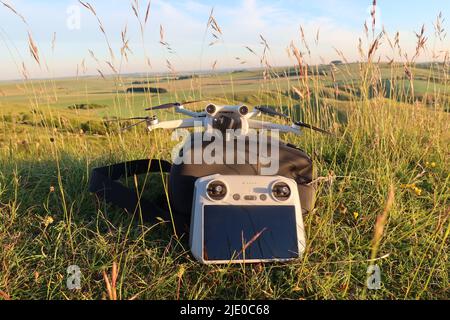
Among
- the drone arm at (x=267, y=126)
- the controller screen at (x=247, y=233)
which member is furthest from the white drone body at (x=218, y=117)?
the controller screen at (x=247, y=233)

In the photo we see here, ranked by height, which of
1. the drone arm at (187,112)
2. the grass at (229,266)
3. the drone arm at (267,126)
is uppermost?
the drone arm at (187,112)

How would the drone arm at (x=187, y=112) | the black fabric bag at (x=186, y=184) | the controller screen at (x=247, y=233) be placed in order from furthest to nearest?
the drone arm at (x=187, y=112)
the black fabric bag at (x=186, y=184)
the controller screen at (x=247, y=233)

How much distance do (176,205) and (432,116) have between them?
332 cm

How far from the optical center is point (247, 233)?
1431 millimetres

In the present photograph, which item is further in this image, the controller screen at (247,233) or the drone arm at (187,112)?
the drone arm at (187,112)

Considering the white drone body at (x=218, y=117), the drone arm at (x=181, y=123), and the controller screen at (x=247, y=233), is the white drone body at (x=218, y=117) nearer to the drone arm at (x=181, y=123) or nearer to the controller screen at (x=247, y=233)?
the drone arm at (x=181, y=123)

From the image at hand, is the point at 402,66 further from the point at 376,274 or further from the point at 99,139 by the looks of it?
the point at 99,139

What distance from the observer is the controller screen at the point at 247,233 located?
1419mm

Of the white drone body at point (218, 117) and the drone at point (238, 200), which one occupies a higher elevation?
the white drone body at point (218, 117)

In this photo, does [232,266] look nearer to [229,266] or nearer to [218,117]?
[229,266]

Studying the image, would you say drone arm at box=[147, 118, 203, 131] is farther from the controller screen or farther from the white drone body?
the controller screen

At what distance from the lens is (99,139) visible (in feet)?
11.6

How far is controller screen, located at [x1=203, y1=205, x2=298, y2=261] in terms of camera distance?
4.66 feet

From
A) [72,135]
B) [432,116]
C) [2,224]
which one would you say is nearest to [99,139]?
[72,135]
